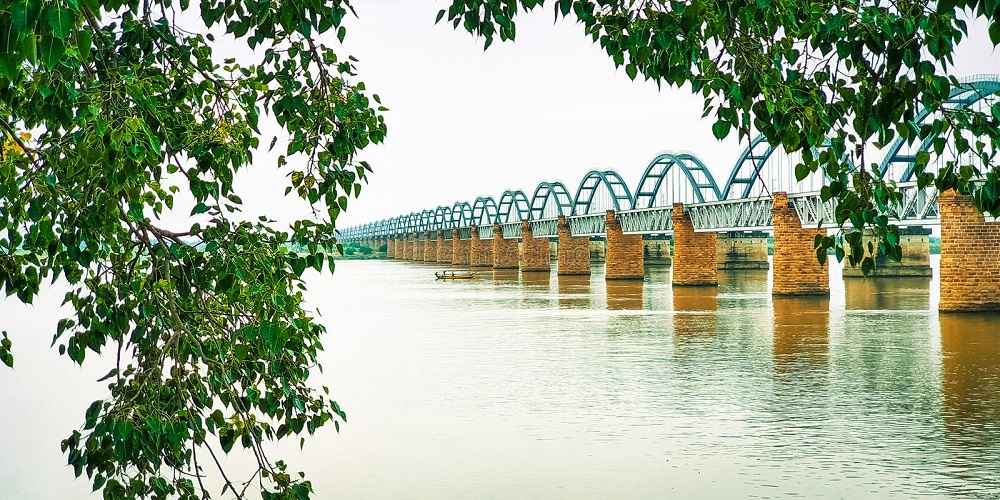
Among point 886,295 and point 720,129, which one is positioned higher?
point 720,129

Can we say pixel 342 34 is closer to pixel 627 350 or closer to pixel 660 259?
pixel 627 350

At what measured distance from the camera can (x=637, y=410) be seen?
758 inches

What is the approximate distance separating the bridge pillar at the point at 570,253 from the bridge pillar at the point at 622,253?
1307 cm

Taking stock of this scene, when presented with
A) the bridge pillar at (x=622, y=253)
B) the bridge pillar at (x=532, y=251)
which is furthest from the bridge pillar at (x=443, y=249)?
the bridge pillar at (x=622, y=253)

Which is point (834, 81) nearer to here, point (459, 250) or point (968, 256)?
point (968, 256)

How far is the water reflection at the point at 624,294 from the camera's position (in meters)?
50.7

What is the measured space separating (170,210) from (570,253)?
90993mm

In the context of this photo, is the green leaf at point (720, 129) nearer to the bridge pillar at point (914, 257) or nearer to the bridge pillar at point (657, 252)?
the bridge pillar at point (914, 257)

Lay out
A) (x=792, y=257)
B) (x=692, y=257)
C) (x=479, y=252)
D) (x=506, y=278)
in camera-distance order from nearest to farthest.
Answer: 1. (x=792, y=257)
2. (x=692, y=257)
3. (x=506, y=278)
4. (x=479, y=252)

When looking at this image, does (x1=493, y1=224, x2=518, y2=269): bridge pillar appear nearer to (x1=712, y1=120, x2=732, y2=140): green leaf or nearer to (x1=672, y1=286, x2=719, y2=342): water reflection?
(x1=672, y1=286, x2=719, y2=342): water reflection

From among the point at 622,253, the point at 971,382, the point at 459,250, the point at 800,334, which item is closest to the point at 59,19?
the point at 971,382

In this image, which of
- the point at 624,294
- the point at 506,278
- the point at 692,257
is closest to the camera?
the point at 624,294

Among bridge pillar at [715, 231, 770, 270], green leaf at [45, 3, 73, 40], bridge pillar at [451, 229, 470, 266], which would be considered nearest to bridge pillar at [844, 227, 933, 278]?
bridge pillar at [715, 231, 770, 270]

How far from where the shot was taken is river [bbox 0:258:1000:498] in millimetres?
13852
